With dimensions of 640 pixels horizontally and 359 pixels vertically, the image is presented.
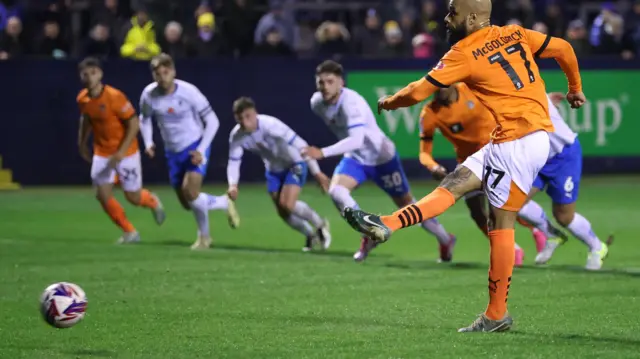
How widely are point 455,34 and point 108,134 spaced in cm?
824

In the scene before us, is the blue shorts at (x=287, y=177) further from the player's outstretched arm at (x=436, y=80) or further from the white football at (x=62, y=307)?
the player's outstretched arm at (x=436, y=80)

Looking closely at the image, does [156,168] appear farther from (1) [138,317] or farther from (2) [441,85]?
(2) [441,85]

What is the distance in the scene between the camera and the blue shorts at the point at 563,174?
12227 mm

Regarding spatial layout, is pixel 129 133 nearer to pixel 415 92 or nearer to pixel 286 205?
pixel 286 205

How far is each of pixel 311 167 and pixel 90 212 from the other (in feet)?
19.8

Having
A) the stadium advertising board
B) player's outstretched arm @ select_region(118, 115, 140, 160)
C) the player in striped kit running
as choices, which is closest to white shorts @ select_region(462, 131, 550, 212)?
the player in striped kit running

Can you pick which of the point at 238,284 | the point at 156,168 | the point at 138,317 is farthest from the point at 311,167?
the point at 156,168

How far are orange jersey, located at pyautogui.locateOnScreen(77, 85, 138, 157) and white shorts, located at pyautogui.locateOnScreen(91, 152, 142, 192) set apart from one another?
0.43ft

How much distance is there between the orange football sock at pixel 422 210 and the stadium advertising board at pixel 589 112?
558 inches

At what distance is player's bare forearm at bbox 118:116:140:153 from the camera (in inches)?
627

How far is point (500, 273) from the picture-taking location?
8586 mm

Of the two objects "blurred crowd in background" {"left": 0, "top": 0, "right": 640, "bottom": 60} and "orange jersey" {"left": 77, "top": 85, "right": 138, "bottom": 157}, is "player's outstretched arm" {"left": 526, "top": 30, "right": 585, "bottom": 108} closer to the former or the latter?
"orange jersey" {"left": 77, "top": 85, "right": 138, "bottom": 157}

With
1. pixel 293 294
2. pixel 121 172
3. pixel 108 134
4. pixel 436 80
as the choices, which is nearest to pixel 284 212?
pixel 121 172

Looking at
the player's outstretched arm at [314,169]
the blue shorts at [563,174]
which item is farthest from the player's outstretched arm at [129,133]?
the blue shorts at [563,174]
